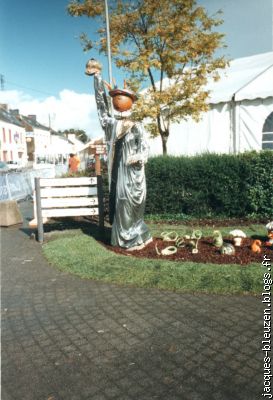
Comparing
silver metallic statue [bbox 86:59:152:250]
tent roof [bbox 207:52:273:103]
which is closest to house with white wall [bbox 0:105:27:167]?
tent roof [bbox 207:52:273:103]

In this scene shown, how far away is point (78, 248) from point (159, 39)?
8211 millimetres

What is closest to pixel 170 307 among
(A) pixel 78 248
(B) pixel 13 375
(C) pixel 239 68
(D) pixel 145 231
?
(B) pixel 13 375

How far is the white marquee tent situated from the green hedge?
4005mm

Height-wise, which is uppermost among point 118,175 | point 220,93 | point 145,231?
point 220,93

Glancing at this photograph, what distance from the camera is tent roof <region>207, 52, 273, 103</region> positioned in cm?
1366

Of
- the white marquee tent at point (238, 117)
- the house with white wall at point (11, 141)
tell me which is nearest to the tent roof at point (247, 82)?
the white marquee tent at point (238, 117)

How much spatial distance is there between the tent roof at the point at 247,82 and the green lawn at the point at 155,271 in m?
9.04

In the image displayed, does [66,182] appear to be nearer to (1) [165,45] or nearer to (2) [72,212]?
(2) [72,212]

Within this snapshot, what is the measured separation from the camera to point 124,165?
5996mm

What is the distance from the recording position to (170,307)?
406 cm

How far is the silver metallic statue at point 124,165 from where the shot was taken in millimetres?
5949

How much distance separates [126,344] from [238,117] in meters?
12.6

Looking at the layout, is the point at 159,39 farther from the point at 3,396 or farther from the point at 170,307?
the point at 3,396

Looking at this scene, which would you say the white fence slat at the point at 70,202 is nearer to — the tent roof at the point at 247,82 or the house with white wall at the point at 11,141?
the tent roof at the point at 247,82
